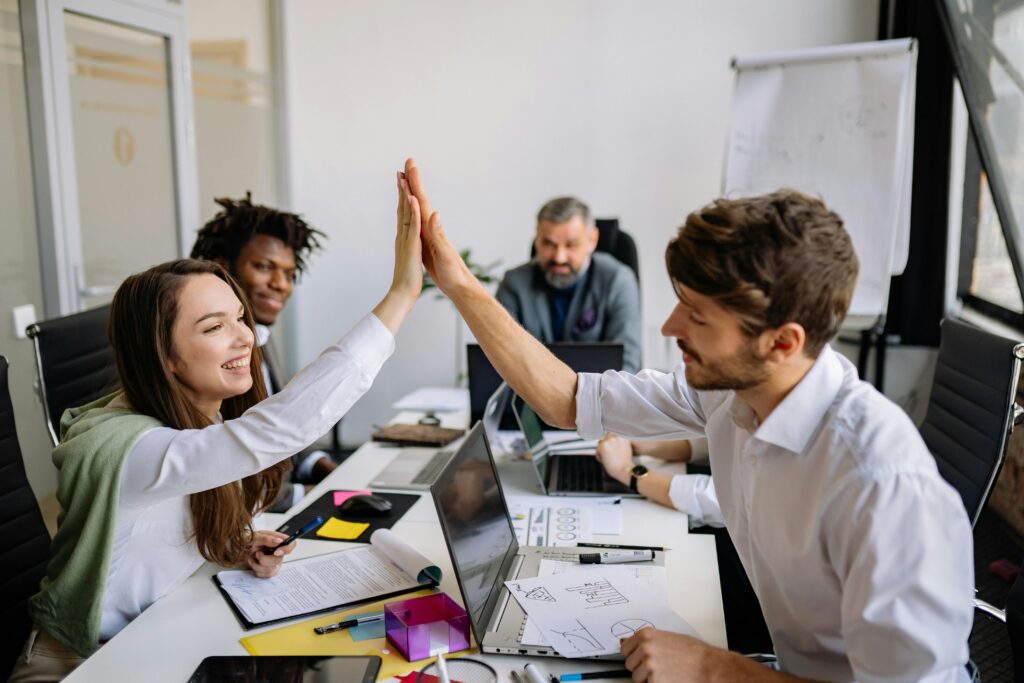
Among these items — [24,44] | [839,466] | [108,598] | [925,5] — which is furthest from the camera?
[925,5]

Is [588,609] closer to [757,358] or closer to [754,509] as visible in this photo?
[754,509]

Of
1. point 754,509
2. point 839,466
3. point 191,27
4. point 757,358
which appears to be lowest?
point 754,509

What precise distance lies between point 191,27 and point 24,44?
4.06 feet

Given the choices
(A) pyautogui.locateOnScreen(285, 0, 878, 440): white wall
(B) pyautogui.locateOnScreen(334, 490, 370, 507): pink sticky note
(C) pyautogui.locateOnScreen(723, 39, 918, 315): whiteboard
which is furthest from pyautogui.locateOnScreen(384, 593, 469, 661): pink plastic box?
(A) pyautogui.locateOnScreen(285, 0, 878, 440): white wall

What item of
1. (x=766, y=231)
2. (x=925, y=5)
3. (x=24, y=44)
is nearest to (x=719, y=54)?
(x=925, y=5)

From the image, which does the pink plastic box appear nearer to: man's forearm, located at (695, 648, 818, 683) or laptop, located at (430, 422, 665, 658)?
laptop, located at (430, 422, 665, 658)

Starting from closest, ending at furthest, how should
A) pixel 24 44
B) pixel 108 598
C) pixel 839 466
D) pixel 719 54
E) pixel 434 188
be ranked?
pixel 839 466 < pixel 108 598 < pixel 24 44 < pixel 719 54 < pixel 434 188

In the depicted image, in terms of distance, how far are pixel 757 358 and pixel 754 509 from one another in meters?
0.23

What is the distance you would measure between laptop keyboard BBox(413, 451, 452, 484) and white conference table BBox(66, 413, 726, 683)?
11 centimetres

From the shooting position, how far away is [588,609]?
1.36 meters

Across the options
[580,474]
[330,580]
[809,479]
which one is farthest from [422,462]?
[809,479]

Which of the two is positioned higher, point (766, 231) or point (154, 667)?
point (766, 231)

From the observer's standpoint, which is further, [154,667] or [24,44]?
[24,44]

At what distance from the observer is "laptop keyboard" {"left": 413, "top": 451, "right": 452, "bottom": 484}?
2131mm
